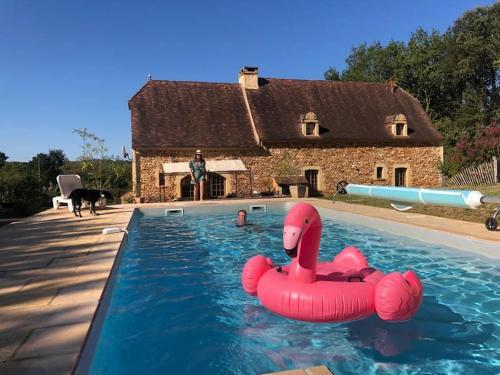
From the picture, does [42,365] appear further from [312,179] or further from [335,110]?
[335,110]

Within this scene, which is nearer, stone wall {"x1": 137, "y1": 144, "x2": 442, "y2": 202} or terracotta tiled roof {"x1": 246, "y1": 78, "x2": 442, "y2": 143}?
stone wall {"x1": 137, "y1": 144, "x2": 442, "y2": 202}

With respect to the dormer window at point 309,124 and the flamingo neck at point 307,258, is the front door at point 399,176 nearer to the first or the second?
the dormer window at point 309,124

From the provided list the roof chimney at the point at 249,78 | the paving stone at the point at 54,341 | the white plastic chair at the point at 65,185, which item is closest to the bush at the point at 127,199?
the white plastic chair at the point at 65,185

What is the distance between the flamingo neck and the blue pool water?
0.58 metres

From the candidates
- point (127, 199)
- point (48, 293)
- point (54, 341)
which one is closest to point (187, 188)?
point (127, 199)

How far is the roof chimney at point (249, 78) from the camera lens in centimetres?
2453

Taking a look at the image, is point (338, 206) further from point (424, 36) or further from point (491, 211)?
point (424, 36)

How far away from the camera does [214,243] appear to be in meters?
9.62

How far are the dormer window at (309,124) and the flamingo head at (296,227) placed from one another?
1909 cm

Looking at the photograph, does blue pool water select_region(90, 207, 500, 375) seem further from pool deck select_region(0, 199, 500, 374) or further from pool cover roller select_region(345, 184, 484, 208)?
pool cover roller select_region(345, 184, 484, 208)

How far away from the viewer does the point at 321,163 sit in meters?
→ 23.5

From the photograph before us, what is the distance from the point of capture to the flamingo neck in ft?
14.6

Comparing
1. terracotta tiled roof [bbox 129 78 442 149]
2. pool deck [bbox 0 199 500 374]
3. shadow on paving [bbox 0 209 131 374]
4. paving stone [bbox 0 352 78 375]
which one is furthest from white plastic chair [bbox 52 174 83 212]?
paving stone [bbox 0 352 78 375]

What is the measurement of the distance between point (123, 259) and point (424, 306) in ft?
16.7
